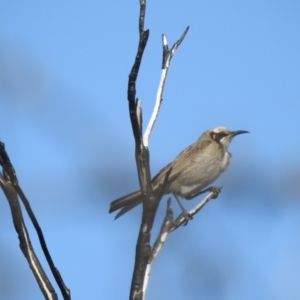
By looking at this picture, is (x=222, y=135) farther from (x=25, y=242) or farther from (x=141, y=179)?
(x=25, y=242)

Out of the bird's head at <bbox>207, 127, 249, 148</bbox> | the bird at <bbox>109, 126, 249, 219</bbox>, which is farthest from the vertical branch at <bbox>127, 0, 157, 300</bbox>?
the bird's head at <bbox>207, 127, 249, 148</bbox>

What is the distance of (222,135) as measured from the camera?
736 cm

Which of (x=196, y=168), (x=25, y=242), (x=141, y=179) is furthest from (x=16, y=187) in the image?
(x=196, y=168)

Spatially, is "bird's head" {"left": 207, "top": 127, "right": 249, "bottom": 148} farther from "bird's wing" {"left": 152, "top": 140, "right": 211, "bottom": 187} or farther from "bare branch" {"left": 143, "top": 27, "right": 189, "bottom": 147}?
"bare branch" {"left": 143, "top": 27, "right": 189, "bottom": 147}

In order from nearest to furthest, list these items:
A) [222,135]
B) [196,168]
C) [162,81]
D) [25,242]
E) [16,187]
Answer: [16,187] → [25,242] → [162,81] → [196,168] → [222,135]

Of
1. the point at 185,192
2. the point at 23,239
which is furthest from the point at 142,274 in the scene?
the point at 185,192

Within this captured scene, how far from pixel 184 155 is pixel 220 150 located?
0.40 metres

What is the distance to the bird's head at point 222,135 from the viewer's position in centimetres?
725

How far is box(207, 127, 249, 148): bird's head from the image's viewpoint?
7.25m

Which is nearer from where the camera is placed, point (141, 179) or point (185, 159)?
point (141, 179)

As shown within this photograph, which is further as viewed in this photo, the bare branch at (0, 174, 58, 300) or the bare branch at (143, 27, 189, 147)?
the bare branch at (143, 27, 189, 147)

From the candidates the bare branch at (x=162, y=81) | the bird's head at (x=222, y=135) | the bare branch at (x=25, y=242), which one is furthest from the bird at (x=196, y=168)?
the bare branch at (x=25, y=242)

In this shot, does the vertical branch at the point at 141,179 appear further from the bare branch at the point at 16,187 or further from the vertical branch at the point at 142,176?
the bare branch at the point at 16,187

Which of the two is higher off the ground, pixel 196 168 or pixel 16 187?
pixel 196 168
